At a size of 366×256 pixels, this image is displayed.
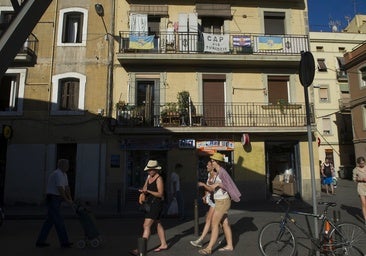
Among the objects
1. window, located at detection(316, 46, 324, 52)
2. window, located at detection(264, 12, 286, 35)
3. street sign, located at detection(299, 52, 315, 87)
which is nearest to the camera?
street sign, located at detection(299, 52, 315, 87)

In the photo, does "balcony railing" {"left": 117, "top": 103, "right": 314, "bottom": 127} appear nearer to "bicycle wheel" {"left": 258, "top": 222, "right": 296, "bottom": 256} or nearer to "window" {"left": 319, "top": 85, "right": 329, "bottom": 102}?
"bicycle wheel" {"left": 258, "top": 222, "right": 296, "bottom": 256}

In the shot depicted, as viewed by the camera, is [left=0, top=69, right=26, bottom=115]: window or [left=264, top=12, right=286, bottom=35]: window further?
[left=264, top=12, right=286, bottom=35]: window

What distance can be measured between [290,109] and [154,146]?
6.86 metres

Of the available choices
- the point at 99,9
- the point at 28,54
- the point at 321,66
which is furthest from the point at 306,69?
the point at 321,66

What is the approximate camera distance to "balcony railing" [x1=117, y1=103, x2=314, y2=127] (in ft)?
54.8

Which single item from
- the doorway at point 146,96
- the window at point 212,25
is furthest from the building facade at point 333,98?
the doorway at point 146,96

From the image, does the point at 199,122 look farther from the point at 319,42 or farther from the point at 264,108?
the point at 319,42

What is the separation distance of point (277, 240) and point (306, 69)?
9.38ft

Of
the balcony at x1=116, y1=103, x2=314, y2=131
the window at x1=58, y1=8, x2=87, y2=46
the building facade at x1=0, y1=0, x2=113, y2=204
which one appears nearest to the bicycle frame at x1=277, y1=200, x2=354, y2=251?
the balcony at x1=116, y1=103, x2=314, y2=131

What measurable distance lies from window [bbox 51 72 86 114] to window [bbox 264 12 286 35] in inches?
381

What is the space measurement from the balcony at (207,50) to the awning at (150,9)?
1.16 metres

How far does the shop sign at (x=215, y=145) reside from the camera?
16.8 m

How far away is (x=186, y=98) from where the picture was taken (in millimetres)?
17031

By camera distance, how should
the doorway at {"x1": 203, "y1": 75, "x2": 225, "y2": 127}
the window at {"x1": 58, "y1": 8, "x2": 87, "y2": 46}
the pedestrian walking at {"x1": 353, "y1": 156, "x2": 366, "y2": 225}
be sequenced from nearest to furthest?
the pedestrian walking at {"x1": 353, "y1": 156, "x2": 366, "y2": 225} < the doorway at {"x1": 203, "y1": 75, "x2": 225, "y2": 127} < the window at {"x1": 58, "y1": 8, "x2": 87, "y2": 46}
